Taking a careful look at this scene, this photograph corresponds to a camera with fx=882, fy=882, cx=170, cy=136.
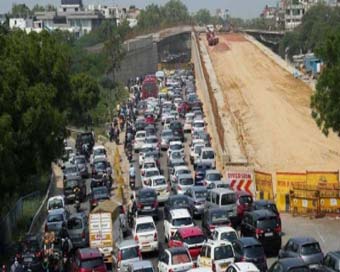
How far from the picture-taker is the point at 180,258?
2431cm

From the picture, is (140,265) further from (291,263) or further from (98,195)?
(98,195)

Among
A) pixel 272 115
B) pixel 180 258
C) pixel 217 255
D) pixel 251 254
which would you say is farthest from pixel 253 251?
pixel 272 115

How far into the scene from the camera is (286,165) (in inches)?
2004

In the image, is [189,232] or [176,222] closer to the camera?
[189,232]

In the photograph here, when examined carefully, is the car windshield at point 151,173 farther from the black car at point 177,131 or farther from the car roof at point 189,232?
the car roof at point 189,232

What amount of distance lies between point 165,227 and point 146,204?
165 inches

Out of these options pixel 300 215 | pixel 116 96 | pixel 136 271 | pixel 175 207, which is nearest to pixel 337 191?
pixel 300 215

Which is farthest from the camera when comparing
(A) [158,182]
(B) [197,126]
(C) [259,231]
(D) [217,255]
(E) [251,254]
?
(B) [197,126]

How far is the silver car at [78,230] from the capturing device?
30828mm

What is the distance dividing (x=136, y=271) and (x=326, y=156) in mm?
33342

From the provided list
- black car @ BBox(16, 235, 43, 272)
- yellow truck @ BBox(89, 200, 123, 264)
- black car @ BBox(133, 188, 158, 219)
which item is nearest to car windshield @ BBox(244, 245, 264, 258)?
yellow truck @ BBox(89, 200, 123, 264)

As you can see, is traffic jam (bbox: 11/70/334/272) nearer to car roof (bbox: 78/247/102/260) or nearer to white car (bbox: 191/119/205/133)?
car roof (bbox: 78/247/102/260)

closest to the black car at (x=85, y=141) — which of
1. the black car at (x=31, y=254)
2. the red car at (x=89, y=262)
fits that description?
the black car at (x=31, y=254)

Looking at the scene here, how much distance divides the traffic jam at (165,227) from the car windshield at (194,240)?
0.03 meters
